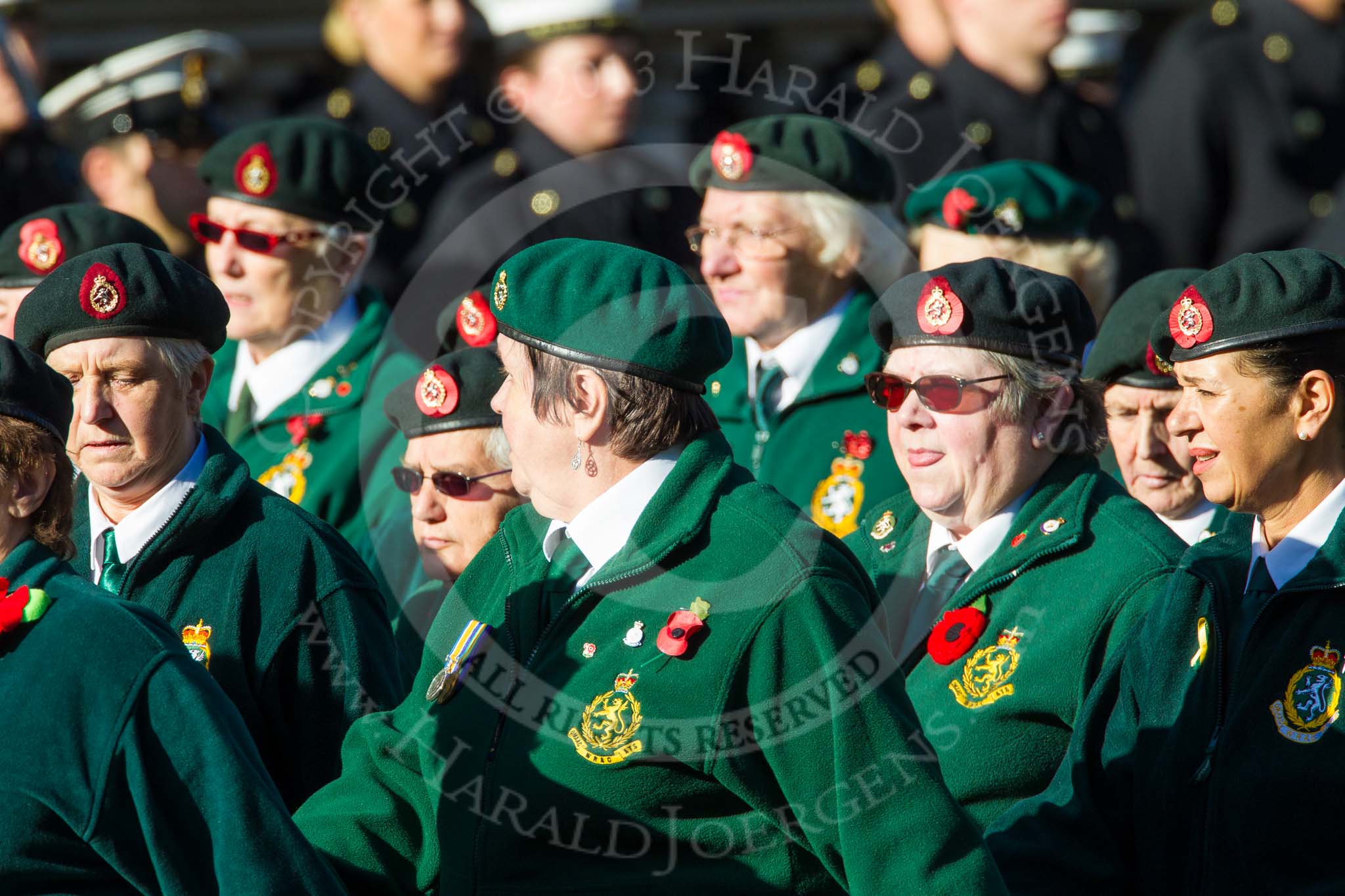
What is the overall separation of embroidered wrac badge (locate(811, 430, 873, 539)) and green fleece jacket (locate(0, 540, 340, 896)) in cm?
278

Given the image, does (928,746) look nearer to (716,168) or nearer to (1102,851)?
(1102,851)

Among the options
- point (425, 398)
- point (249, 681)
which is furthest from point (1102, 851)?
point (425, 398)

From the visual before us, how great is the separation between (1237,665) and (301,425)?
322 centimetres

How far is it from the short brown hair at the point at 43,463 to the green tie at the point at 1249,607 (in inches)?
81.5

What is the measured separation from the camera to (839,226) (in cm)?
593

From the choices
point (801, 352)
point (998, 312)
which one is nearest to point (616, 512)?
point (998, 312)

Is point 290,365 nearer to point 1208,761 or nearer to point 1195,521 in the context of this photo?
point 1195,521

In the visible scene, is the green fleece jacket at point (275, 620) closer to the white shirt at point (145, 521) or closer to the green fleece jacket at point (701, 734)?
the white shirt at point (145, 521)

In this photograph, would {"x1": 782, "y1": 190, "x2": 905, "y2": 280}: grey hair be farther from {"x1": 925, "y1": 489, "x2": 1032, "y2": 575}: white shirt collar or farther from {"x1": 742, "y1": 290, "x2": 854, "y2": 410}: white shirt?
{"x1": 925, "y1": 489, "x2": 1032, "y2": 575}: white shirt collar

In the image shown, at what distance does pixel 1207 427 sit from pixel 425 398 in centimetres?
231

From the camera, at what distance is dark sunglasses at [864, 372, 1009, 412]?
446cm

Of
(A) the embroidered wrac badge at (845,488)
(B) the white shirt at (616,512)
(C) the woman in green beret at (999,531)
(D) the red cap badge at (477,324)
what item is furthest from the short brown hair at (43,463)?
(A) the embroidered wrac badge at (845,488)

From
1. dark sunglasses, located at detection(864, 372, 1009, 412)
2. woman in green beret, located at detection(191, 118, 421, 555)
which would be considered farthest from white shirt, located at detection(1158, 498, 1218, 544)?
woman in green beret, located at detection(191, 118, 421, 555)

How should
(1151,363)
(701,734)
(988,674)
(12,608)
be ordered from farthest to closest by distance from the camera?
(1151,363), (988,674), (701,734), (12,608)
